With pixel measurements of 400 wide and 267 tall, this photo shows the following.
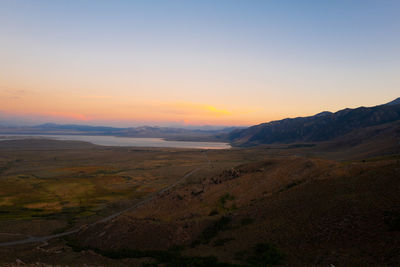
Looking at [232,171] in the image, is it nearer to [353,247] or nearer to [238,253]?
[238,253]

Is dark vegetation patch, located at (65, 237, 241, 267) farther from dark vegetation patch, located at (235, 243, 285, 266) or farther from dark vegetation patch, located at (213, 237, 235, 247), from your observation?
dark vegetation patch, located at (213, 237, 235, 247)

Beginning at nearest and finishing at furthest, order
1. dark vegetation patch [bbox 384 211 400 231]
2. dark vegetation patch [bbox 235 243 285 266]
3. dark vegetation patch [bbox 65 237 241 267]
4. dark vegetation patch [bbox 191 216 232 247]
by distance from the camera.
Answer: dark vegetation patch [bbox 384 211 400 231]
dark vegetation patch [bbox 235 243 285 266]
dark vegetation patch [bbox 65 237 241 267]
dark vegetation patch [bbox 191 216 232 247]

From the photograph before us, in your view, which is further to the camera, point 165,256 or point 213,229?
point 213,229

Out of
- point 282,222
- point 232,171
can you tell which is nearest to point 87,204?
point 232,171

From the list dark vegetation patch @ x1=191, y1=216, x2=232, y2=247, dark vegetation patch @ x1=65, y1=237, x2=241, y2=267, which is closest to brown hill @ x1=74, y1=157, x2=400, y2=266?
dark vegetation patch @ x1=191, y1=216, x2=232, y2=247

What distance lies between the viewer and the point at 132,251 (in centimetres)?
2791

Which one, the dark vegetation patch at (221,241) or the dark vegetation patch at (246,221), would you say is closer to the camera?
the dark vegetation patch at (221,241)

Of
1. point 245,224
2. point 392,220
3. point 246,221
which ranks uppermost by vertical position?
point 392,220

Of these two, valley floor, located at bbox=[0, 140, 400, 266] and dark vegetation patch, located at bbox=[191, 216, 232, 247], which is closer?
valley floor, located at bbox=[0, 140, 400, 266]

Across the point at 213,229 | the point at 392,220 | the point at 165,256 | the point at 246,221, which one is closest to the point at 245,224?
the point at 246,221

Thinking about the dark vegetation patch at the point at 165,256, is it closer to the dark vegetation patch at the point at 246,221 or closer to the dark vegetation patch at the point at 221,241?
the dark vegetation patch at the point at 221,241

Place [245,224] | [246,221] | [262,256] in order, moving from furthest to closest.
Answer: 1. [246,221]
2. [245,224]
3. [262,256]

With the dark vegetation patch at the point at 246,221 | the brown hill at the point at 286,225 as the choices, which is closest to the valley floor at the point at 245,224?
the dark vegetation patch at the point at 246,221

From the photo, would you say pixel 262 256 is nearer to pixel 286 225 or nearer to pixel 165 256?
pixel 286 225
